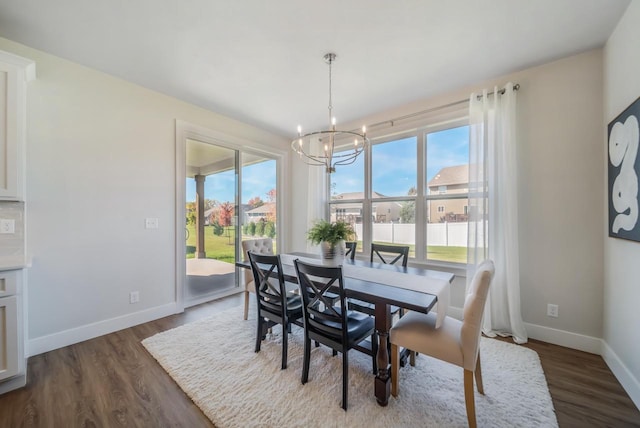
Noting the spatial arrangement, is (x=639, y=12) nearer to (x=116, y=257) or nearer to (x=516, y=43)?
(x=516, y=43)

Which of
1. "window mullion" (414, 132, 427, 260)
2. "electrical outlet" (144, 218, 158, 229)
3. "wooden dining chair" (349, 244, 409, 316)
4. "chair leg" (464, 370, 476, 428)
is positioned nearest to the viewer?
"chair leg" (464, 370, 476, 428)

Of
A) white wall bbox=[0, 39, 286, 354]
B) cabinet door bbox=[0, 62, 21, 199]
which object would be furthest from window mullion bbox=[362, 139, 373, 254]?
cabinet door bbox=[0, 62, 21, 199]

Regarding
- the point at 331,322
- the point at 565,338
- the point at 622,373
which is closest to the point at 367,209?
the point at 331,322

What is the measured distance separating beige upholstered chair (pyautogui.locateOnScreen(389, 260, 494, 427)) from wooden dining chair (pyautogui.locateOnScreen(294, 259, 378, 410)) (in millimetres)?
226

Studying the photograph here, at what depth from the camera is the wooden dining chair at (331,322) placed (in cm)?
161

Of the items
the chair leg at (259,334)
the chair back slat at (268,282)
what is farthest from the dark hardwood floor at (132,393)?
the chair back slat at (268,282)

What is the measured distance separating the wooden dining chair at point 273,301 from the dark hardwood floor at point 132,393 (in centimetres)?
73

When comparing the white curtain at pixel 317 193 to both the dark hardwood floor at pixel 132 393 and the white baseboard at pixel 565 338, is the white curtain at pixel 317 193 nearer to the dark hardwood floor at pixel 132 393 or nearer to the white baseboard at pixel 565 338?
the dark hardwood floor at pixel 132 393

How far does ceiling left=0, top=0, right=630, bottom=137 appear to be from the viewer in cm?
177

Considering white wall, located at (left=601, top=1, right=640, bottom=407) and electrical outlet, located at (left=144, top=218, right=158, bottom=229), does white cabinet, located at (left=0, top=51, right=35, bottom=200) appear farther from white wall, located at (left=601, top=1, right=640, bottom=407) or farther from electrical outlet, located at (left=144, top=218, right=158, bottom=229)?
white wall, located at (left=601, top=1, right=640, bottom=407)

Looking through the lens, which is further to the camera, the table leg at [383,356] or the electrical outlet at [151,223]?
the electrical outlet at [151,223]

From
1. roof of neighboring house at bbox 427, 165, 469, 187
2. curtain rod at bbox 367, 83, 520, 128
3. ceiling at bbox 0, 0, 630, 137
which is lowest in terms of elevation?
roof of neighboring house at bbox 427, 165, 469, 187

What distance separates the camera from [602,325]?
86.9 inches

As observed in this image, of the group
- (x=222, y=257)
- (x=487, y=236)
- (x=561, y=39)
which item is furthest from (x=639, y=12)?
(x=222, y=257)
